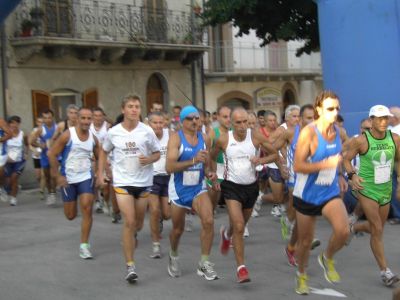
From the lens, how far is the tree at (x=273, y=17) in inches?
637

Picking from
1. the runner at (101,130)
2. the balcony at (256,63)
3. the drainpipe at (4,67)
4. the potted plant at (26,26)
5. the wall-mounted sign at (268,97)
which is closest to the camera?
the runner at (101,130)

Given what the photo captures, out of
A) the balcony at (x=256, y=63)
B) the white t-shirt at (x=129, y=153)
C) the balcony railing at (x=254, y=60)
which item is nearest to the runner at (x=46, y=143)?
the white t-shirt at (x=129, y=153)

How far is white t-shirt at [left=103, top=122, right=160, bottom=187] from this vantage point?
7289mm

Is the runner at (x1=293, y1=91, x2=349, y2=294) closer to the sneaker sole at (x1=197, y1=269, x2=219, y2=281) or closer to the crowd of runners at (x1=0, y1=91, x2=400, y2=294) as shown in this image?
the crowd of runners at (x1=0, y1=91, x2=400, y2=294)

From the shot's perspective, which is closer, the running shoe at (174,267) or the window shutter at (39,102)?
the running shoe at (174,267)

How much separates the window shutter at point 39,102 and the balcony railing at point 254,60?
8625mm

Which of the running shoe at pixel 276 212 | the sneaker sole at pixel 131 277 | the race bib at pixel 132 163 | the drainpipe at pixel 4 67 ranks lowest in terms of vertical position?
the running shoe at pixel 276 212

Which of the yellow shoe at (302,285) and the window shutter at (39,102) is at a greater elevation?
the window shutter at (39,102)

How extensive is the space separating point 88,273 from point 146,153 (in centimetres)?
146

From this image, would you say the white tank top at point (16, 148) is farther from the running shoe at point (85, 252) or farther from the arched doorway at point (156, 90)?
the arched doorway at point (156, 90)

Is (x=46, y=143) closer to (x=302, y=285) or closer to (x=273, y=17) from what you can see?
(x=273, y=17)

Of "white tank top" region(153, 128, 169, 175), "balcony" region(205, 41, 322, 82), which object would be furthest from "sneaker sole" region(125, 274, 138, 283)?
"balcony" region(205, 41, 322, 82)

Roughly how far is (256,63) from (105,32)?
9389mm

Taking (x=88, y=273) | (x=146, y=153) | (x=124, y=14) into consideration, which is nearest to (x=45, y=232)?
(x=88, y=273)
